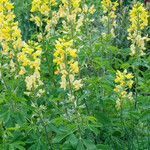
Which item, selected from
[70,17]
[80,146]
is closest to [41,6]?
[70,17]

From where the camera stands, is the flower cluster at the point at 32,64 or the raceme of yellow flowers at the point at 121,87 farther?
the raceme of yellow flowers at the point at 121,87

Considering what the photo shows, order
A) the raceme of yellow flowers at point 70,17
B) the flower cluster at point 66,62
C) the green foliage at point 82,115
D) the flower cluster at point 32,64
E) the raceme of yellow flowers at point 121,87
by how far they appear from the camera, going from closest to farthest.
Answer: the flower cluster at point 66,62 → the flower cluster at point 32,64 → the green foliage at point 82,115 → the raceme of yellow flowers at point 121,87 → the raceme of yellow flowers at point 70,17

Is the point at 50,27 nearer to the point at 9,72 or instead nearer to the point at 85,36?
the point at 85,36

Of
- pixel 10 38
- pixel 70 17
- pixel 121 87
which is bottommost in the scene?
Answer: pixel 121 87

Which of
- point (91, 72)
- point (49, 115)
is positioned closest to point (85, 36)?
point (91, 72)

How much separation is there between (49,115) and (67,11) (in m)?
0.93

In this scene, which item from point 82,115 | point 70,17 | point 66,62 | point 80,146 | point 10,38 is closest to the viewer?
point 66,62

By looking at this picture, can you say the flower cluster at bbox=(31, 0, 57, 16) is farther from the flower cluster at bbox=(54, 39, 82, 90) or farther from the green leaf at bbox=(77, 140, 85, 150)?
the green leaf at bbox=(77, 140, 85, 150)

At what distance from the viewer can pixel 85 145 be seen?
323 cm

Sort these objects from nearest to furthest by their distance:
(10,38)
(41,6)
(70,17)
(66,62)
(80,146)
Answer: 1. (66,62)
2. (80,146)
3. (10,38)
4. (70,17)
5. (41,6)

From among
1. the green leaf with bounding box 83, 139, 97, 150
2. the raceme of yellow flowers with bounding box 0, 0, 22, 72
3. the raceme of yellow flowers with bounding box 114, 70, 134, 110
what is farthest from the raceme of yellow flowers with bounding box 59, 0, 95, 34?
the green leaf with bounding box 83, 139, 97, 150

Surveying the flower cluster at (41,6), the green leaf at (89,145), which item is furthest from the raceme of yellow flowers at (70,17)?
the green leaf at (89,145)

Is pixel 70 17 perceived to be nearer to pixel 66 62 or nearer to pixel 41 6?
pixel 41 6

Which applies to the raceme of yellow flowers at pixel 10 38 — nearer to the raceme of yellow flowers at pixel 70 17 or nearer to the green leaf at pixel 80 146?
the raceme of yellow flowers at pixel 70 17
